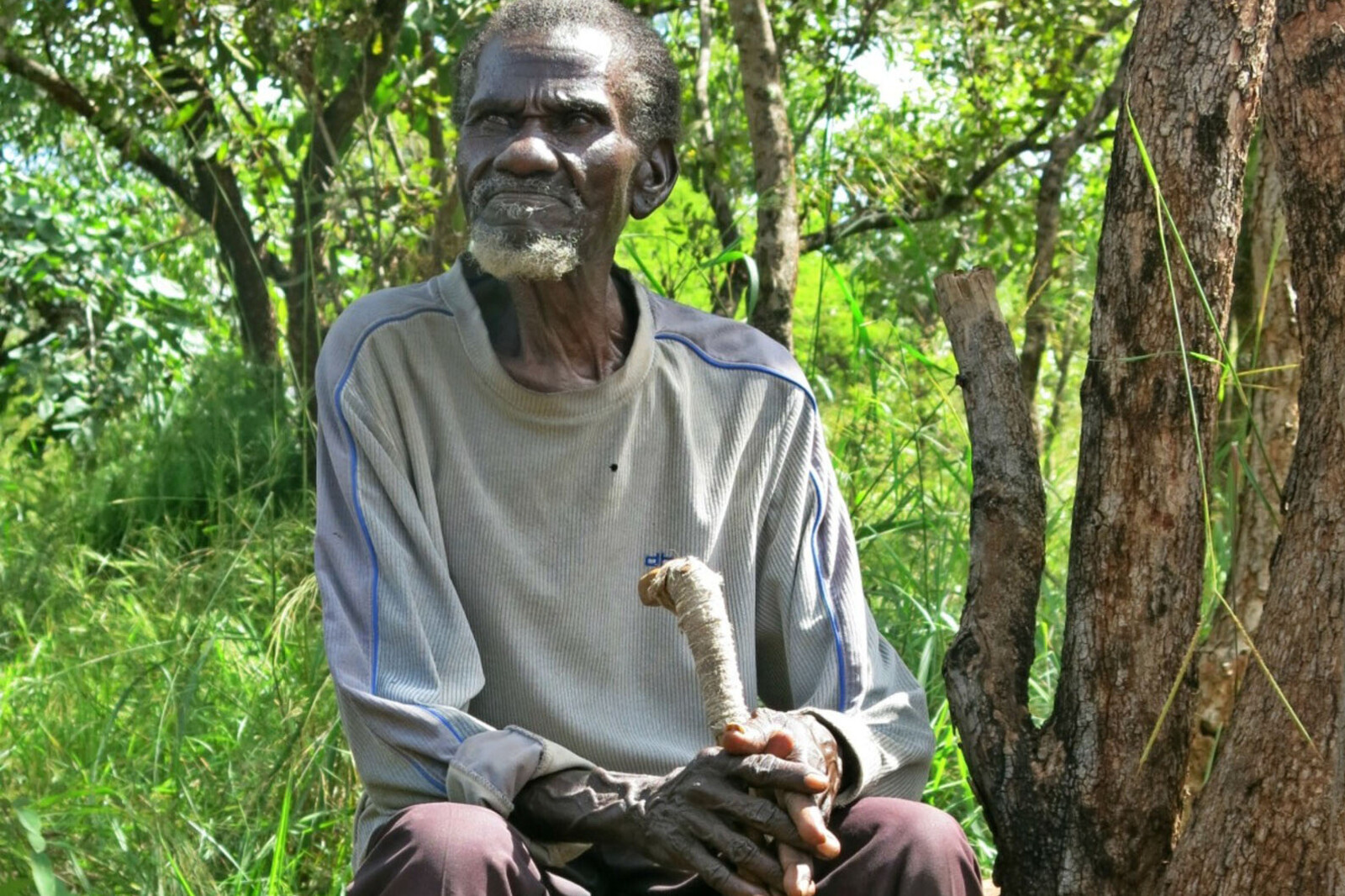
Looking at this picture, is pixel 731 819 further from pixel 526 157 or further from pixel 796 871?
pixel 526 157

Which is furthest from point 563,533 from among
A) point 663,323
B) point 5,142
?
point 5,142

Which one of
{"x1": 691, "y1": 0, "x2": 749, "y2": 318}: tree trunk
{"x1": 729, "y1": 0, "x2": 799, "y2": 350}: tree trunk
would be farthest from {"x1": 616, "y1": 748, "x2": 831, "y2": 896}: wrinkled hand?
{"x1": 691, "y1": 0, "x2": 749, "y2": 318}: tree trunk

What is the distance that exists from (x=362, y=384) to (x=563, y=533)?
36cm

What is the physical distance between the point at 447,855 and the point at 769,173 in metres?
2.27

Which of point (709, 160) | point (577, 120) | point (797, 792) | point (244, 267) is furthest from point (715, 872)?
point (244, 267)

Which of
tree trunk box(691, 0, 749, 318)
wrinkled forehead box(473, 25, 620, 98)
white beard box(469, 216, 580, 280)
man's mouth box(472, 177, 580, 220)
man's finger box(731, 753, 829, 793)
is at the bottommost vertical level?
man's finger box(731, 753, 829, 793)

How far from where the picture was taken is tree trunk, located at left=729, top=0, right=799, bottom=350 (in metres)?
3.73

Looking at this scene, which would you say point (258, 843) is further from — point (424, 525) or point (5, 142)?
point (5, 142)

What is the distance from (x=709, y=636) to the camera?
2.02 meters

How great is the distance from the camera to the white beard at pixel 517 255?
7.59 ft

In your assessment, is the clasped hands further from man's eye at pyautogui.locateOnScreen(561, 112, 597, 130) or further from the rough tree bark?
man's eye at pyautogui.locateOnScreen(561, 112, 597, 130)

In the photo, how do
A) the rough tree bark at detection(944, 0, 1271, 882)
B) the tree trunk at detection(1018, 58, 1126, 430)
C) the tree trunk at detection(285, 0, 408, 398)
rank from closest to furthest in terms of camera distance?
the rough tree bark at detection(944, 0, 1271, 882)
the tree trunk at detection(285, 0, 408, 398)
the tree trunk at detection(1018, 58, 1126, 430)

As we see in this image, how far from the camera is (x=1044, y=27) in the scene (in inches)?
236

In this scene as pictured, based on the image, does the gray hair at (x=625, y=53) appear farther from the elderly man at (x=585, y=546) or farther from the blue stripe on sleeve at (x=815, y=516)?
the blue stripe on sleeve at (x=815, y=516)
